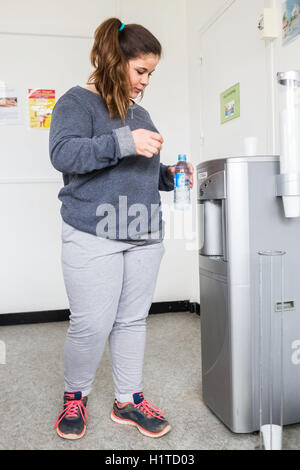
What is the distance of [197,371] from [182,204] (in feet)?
3.08

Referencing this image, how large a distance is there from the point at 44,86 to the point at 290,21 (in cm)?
174

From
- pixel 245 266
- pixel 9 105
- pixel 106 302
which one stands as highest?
pixel 9 105

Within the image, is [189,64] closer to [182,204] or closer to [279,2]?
[279,2]

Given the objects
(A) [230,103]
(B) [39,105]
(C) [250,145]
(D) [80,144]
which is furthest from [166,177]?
(B) [39,105]

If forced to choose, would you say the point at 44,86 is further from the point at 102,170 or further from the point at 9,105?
the point at 102,170

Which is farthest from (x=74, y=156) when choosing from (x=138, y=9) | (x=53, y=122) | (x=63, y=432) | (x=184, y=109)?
(x=138, y=9)

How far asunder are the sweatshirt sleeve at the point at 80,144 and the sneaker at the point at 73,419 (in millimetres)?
785

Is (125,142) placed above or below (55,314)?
above

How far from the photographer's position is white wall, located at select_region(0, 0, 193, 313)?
9.32 feet

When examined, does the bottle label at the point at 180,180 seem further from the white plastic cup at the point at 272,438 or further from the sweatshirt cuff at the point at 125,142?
the white plastic cup at the point at 272,438

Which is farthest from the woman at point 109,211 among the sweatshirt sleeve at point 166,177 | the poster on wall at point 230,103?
A: the poster on wall at point 230,103

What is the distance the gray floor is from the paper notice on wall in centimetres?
146

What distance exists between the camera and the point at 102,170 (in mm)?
1331

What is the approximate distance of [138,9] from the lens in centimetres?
298
